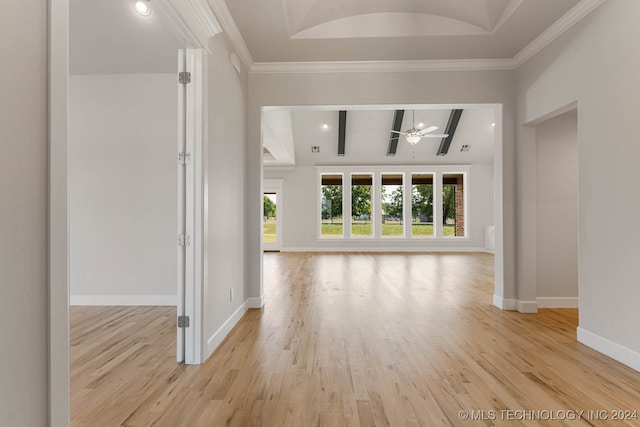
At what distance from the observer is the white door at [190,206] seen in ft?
8.02

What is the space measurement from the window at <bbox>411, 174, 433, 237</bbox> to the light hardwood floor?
246 inches

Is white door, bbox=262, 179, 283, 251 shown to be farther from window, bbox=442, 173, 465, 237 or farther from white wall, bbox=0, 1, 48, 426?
white wall, bbox=0, 1, 48, 426

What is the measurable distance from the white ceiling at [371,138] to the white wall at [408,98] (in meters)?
2.86

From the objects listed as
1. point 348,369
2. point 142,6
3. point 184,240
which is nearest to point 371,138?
point 142,6

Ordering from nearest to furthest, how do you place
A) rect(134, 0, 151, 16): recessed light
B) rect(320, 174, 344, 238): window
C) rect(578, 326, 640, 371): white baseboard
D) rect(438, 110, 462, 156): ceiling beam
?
rect(134, 0, 151, 16): recessed light, rect(578, 326, 640, 371): white baseboard, rect(438, 110, 462, 156): ceiling beam, rect(320, 174, 344, 238): window

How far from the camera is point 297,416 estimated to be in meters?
1.80

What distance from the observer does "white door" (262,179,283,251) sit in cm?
→ 1016

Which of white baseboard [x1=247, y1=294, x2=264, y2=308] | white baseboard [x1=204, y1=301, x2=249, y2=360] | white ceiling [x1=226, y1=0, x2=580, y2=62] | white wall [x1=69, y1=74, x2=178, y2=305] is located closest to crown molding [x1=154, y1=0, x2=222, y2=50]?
white ceiling [x1=226, y1=0, x2=580, y2=62]

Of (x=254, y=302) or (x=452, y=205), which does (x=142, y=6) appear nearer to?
(x=254, y=302)

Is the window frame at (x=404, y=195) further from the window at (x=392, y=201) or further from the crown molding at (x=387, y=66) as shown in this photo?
the crown molding at (x=387, y=66)

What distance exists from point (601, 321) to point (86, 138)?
5.67m

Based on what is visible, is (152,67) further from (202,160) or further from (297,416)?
(297,416)

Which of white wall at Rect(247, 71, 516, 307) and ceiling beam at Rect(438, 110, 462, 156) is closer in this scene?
white wall at Rect(247, 71, 516, 307)

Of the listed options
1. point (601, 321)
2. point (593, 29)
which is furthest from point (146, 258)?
point (593, 29)
